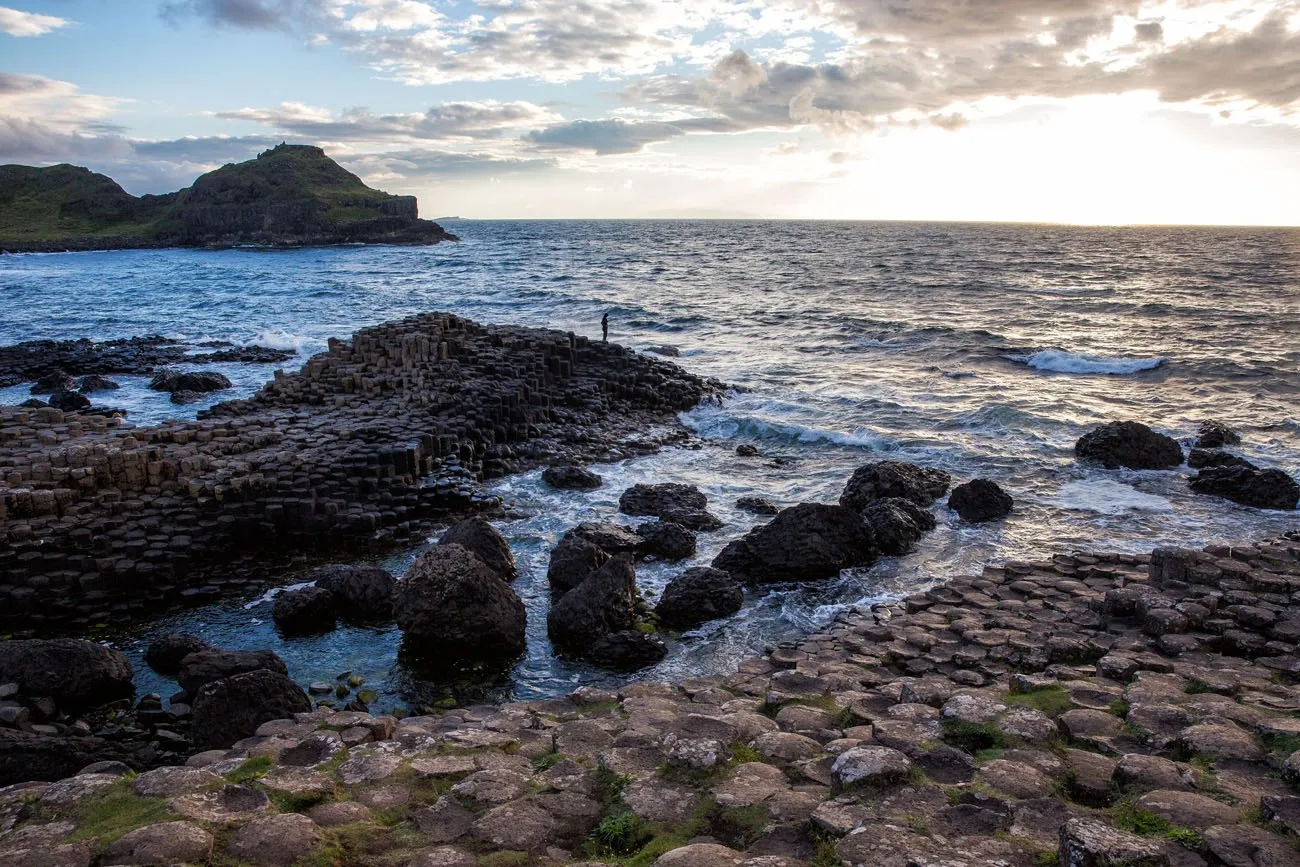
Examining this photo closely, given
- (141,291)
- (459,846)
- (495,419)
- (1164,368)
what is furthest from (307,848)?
(141,291)

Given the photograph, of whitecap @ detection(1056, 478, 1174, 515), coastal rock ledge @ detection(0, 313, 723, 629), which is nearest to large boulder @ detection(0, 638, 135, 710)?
coastal rock ledge @ detection(0, 313, 723, 629)

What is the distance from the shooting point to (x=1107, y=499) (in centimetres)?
1927

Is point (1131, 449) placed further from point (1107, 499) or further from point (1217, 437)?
point (1217, 437)

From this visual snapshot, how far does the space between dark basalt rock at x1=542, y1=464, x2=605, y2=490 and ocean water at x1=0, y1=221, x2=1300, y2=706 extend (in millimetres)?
342

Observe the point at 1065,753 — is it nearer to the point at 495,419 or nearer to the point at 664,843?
the point at 664,843

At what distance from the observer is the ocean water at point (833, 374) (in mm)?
14328

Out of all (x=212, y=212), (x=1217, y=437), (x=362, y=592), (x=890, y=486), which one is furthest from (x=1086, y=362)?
(x=212, y=212)

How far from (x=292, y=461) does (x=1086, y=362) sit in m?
32.7

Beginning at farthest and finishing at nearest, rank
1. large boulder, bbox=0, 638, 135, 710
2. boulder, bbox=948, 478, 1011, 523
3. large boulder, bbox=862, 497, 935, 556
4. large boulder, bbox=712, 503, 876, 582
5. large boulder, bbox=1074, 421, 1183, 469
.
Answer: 1. large boulder, bbox=1074, 421, 1183, 469
2. boulder, bbox=948, 478, 1011, 523
3. large boulder, bbox=862, 497, 935, 556
4. large boulder, bbox=712, 503, 876, 582
5. large boulder, bbox=0, 638, 135, 710

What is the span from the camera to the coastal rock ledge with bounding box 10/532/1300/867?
5.51 metres

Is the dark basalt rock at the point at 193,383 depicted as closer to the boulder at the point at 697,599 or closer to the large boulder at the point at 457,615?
the large boulder at the point at 457,615

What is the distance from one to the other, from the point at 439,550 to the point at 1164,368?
3385 centimetres

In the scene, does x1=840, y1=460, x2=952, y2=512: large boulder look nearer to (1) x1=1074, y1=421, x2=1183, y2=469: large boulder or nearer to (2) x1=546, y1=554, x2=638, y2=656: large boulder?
(1) x1=1074, y1=421, x2=1183, y2=469: large boulder

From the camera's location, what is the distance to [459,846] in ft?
19.4
